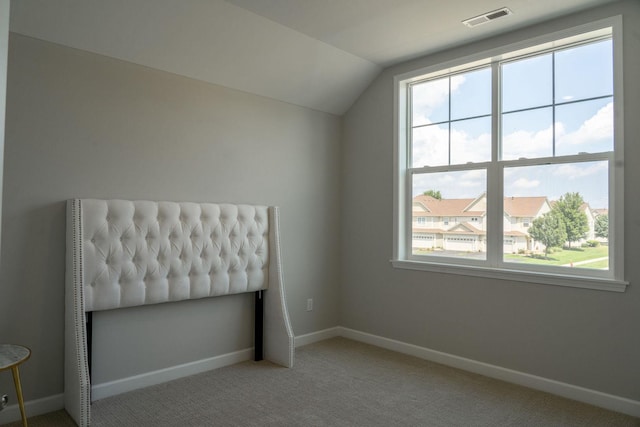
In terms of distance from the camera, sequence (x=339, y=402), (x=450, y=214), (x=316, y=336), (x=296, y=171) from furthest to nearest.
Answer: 1. (x=316, y=336)
2. (x=296, y=171)
3. (x=450, y=214)
4. (x=339, y=402)

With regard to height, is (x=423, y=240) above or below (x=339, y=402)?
above

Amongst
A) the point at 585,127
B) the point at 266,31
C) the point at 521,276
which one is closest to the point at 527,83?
the point at 585,127

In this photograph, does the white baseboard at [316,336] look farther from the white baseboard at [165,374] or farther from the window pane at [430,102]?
the window pane at [430,102]

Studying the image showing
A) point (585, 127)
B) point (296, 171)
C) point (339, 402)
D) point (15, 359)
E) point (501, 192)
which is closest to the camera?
point (15, 359)

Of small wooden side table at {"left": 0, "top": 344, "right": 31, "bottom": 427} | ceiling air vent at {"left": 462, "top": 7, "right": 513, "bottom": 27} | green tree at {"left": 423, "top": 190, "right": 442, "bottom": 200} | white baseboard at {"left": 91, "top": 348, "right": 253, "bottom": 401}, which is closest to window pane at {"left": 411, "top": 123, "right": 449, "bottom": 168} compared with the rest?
green tree at {"left": 423, "top": 190, "right": 442, "bottom": 200}

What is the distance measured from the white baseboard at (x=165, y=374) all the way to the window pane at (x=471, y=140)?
2.53 metres

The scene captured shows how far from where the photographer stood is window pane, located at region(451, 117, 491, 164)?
3.67 meters

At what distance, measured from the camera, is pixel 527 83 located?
11.3ft

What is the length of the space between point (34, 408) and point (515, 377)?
333 cm

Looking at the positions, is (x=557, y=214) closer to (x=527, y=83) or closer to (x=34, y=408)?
(x=527, y=83)

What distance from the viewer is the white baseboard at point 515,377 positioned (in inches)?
113

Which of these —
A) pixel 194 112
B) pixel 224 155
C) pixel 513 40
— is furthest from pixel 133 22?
pixel 513 40

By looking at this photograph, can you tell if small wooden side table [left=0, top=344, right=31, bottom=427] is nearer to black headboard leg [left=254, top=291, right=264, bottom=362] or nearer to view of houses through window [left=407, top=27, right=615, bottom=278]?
black headboard leg [left=254, top=291, right=264, bottom=362]

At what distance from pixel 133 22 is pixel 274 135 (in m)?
1.53
